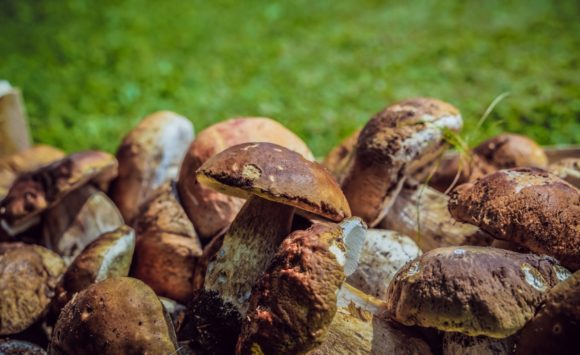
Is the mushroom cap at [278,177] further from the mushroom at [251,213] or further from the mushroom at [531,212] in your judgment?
the mushroom at [531,212]

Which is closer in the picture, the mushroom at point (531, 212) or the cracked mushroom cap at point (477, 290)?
the cracked mushroom cap at point (477, 290)

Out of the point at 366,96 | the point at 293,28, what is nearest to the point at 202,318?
the point at 366,96

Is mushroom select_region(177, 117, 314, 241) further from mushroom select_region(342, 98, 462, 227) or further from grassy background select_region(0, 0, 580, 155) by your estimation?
grassy background select_region(0, 0, 580, 155)

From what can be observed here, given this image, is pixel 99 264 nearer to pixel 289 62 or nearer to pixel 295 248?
pixel 295 248

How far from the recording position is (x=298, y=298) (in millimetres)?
1332

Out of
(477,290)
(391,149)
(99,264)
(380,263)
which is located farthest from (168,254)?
(477,290)

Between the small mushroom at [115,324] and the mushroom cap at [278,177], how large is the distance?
0.41 meters

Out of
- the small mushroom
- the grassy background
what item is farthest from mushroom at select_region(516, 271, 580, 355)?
the grassy background

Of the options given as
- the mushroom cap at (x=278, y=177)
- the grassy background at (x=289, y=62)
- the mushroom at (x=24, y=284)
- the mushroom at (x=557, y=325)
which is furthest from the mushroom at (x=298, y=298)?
the grassy background at (x=289, y=62)

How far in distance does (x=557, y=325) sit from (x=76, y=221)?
6.33 feet

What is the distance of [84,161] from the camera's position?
2.27 meters

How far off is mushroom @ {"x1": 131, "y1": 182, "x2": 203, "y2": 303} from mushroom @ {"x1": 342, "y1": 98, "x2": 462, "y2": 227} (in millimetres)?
633

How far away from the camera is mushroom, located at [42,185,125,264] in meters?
2.36

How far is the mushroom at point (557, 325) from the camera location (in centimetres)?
126
